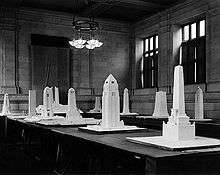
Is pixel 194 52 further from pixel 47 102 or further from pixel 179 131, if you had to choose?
pixel 179 131

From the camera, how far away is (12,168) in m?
6.30

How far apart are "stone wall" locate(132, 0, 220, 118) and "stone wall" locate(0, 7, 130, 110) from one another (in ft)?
2.63

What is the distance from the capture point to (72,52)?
14.6 m

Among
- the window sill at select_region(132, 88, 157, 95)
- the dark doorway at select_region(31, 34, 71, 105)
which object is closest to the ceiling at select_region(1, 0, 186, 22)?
the dark doorway at select_region(31, 34, 71, 105)

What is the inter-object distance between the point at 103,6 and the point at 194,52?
13.9 feet

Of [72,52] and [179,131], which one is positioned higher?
[72,52]

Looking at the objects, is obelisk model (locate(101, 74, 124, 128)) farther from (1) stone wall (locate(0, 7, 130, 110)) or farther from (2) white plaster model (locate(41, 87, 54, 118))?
(1) stone wall (locate(0, 7, 130, 110))

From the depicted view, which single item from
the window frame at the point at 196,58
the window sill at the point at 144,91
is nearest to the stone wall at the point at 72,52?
the window sill at the point at 144,91

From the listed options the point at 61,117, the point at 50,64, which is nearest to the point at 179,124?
the point at 61,117

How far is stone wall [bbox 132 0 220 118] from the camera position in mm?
11305

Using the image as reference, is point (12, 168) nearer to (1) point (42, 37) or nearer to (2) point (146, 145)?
(2) point (146, 145)

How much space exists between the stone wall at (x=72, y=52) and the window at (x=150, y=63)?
926 mm

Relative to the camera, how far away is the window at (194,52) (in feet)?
40.2

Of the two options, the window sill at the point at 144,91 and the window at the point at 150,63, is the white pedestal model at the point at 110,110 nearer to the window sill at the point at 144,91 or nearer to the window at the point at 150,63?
the window sill at the point at 144,91
